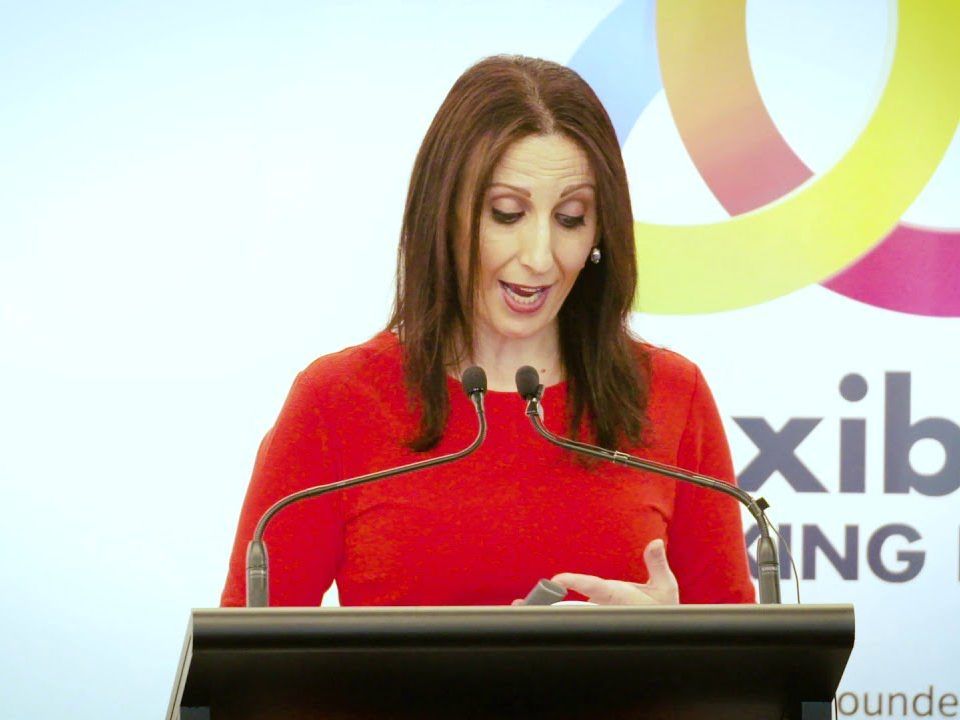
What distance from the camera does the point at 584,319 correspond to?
2414mm

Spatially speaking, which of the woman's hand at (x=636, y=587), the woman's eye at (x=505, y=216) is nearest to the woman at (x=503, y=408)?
the woman's eye at (x=505, y=216)

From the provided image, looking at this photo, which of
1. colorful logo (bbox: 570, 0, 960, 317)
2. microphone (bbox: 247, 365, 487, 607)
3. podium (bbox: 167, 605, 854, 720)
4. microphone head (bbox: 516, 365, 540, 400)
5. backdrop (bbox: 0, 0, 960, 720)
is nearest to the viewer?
podium (bbox: 167, 605, 854, 720)

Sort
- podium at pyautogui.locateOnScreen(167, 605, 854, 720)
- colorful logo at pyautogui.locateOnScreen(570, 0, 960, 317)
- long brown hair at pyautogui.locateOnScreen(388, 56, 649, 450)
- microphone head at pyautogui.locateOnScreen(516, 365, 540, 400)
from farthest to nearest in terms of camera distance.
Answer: colorful logo at pyautogui.locateOnScreen(570, 0, 960, 317) < long brown hair at pyautogui.locateOnScreen(388, 56, 649, 450) < microphone head at pyautogui.locateOnScreen(516, 365, 540, 400) < podium at pyautogui.locateOnScreen(167, 605, 854, 720)

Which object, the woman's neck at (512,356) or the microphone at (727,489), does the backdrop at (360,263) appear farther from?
the microphone at (727,489)

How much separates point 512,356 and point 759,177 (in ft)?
3.84

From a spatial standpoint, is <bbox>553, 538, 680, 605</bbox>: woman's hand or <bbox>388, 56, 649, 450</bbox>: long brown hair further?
<bbox>388, 56, 649, 450</bbox>: long brown hair

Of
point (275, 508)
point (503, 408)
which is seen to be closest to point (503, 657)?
point (275, 508)

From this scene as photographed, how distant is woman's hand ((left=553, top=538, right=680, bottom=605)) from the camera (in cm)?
189

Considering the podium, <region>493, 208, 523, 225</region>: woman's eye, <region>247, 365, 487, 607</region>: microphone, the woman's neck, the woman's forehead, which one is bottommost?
the podium

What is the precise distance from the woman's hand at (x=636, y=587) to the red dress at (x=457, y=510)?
21 centimetres

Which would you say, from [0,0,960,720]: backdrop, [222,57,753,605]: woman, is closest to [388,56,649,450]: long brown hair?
[222,57,753,605]: woman

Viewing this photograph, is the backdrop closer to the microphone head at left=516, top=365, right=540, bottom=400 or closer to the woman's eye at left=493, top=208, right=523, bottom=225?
the woman's eye at left=493, top=208, right=523, bottom=225

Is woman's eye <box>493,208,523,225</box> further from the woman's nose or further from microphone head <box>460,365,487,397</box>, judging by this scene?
microphone head <box>460,365,487,397</box>

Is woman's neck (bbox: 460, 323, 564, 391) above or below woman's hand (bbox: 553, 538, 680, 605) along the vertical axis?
above
